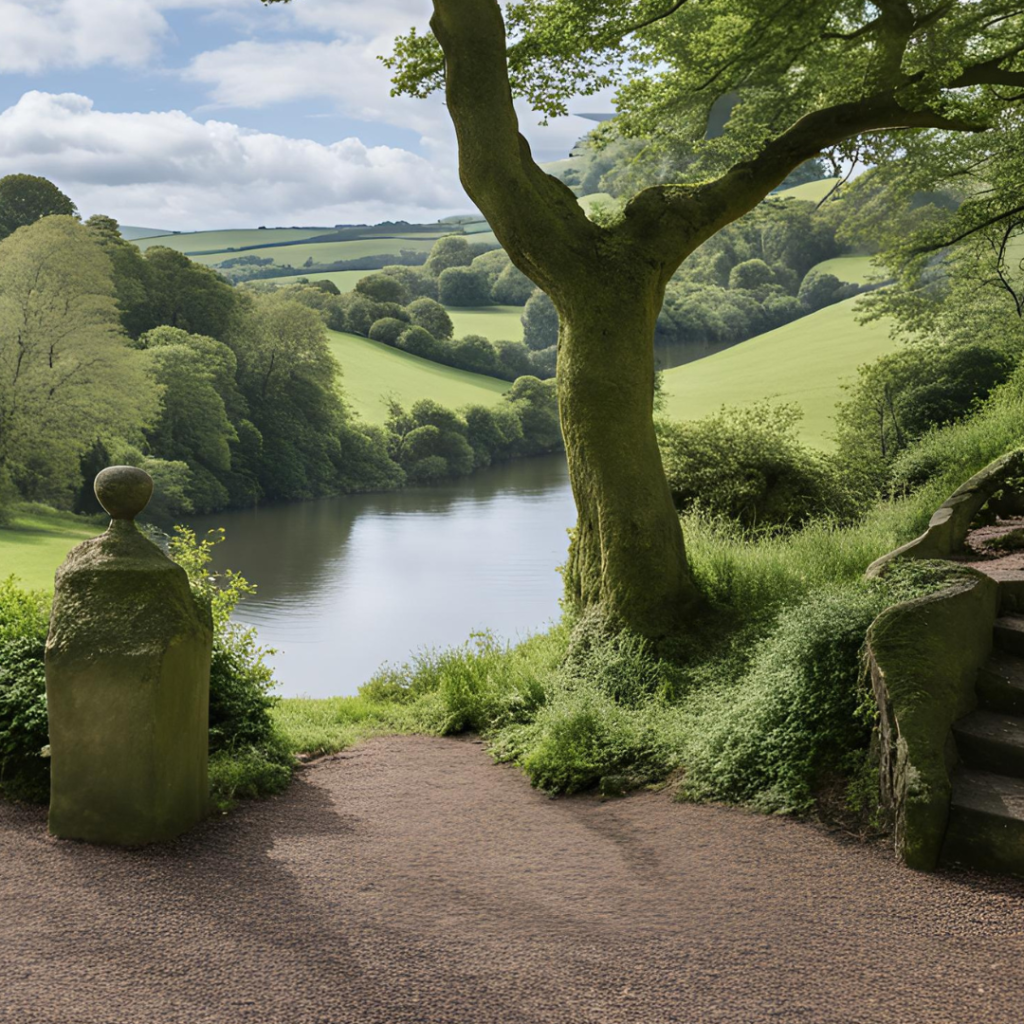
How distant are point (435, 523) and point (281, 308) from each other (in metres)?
17.4

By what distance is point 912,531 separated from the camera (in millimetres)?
11148

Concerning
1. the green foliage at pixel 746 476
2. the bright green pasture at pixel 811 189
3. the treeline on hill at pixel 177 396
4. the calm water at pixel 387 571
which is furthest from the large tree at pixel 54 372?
the bright green pasture at pixel 811 189

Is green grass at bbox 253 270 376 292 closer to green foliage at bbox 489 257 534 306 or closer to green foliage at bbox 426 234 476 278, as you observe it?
green foliage at bbox 426 234 476 278

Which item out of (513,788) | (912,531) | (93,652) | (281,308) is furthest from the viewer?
(281,308)

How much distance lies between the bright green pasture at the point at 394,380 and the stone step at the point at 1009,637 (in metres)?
51.6

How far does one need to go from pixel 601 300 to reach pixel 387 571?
23442 mm

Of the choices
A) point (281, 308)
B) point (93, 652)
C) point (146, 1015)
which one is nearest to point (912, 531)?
point (93, 652)

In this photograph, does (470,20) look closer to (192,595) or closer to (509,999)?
(192,595)

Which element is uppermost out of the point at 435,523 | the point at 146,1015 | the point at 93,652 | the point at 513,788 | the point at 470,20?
the point at 470,20

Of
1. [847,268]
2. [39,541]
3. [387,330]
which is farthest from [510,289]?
[39,541]

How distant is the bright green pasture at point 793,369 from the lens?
43062 millimetres

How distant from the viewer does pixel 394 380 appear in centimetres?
6275

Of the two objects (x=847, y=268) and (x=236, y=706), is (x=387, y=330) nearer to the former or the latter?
(x=847, y=268)

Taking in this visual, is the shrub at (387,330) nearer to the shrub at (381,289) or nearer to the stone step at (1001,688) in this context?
the shrub at (381,289)
